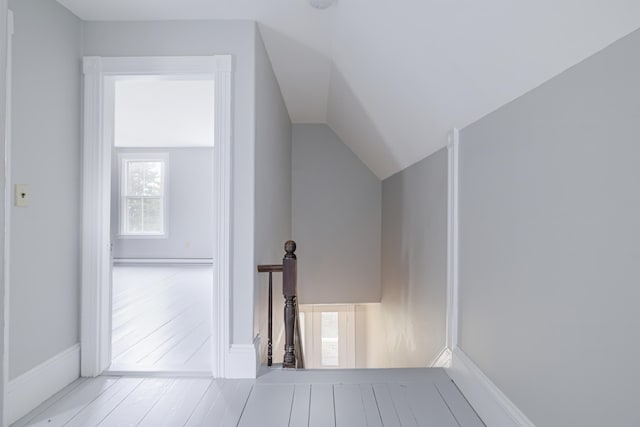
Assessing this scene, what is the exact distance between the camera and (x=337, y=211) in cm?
593

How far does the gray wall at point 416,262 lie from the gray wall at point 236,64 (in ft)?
4.26

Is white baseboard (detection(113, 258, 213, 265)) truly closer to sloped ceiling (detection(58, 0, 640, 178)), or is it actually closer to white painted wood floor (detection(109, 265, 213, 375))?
white painted wood floor (detection(109, 265, 213, 375))

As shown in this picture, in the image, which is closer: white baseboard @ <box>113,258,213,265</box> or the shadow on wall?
the shadow on wall

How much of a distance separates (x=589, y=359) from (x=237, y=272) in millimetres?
2026

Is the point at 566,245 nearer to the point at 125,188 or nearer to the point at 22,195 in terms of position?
the point at 22,195

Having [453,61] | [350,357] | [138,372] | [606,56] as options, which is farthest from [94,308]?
[350,357]

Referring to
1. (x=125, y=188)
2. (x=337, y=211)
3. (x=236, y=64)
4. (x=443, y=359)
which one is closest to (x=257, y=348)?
(x=443, y=359)

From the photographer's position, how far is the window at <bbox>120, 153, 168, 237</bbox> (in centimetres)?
869

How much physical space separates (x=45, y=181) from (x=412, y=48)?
2231 millimetres

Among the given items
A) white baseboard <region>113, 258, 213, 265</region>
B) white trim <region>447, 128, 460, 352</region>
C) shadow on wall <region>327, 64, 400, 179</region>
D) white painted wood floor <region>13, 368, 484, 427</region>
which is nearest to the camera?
white painted wood floor <region>13, 368, 484, 427</region>

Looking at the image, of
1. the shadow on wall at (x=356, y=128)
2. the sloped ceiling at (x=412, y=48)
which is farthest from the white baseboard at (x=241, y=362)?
the shadow on wall at (x=356, y=128)

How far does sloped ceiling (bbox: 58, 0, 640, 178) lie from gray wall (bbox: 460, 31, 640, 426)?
0.32ft

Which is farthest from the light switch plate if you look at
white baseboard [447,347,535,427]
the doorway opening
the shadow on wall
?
white baseboard [447,347,535,427]

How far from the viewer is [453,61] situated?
6.63 feet
